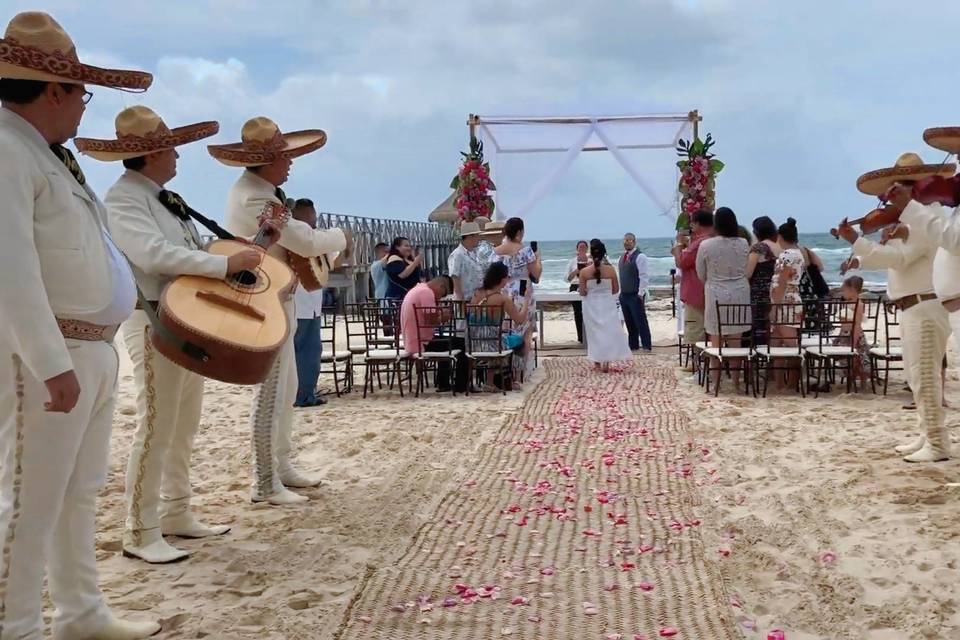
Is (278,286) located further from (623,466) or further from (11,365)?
(623,466)

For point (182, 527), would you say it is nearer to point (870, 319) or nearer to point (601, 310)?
point (601, 310)

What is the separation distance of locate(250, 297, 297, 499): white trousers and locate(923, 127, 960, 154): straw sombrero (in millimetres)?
3286

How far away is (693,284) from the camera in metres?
9.07

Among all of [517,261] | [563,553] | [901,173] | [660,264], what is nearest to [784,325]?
[517,261]

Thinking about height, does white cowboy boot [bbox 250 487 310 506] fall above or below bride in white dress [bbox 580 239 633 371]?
below

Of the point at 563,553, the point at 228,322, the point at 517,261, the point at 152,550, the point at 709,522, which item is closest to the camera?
the point at 228,322

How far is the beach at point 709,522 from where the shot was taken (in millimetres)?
3059

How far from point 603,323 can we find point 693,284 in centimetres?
102

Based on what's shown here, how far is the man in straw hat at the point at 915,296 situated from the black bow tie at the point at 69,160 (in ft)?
12.8

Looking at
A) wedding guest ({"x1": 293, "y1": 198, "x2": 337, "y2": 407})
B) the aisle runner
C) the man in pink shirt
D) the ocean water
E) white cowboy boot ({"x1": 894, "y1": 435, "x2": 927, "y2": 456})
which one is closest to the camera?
the aisle runner

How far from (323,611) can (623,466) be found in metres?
2.64

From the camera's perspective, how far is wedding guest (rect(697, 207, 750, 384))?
8.16 metres

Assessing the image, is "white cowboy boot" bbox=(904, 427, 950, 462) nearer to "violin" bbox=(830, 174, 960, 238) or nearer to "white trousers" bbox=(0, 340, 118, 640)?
"violin" bbox=(830, 174, 960, 238)

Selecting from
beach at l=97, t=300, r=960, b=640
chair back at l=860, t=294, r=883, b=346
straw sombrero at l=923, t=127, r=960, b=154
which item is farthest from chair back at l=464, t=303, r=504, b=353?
straw sombrero at l=923, t=127, r=960, b=154
